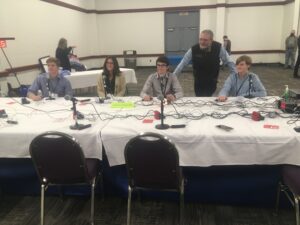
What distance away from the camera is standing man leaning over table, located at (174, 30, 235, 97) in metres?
3.42

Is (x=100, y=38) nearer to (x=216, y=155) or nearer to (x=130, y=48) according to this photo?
(x=130, y=48)

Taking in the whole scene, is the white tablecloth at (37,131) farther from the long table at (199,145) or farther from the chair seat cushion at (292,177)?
the chair seat cushion at (292,177)

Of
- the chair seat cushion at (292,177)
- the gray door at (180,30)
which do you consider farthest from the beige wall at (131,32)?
the chair seat cushion at (292,177)

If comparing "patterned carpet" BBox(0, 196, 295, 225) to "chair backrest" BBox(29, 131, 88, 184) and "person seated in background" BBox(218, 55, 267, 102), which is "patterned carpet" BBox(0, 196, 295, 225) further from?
"person seated in background" BBox(218, 55, 267, 102)

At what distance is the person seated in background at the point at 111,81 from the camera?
11.9 feet

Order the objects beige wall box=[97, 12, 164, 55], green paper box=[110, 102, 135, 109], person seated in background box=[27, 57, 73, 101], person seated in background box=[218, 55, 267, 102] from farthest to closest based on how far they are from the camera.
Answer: beige wall box=[97, 12, 164, 55] → person seated in background box=[27, 57, 73, 101] → person seated in background box=[218, 55, 267, 102] → green paper box=[110, 102, 135, 109]

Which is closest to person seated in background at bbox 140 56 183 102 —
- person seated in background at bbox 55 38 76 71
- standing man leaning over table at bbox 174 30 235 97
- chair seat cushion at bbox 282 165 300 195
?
standing man leaning over table at bbox 174 30 235 97

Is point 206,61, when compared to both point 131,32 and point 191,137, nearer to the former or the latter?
point 191,137

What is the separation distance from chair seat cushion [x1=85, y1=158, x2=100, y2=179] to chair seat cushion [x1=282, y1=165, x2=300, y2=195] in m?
1.24

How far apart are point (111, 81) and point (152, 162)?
220 centimetres

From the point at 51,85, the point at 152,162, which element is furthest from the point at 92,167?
the point at 51,85

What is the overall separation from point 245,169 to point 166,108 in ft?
3.03

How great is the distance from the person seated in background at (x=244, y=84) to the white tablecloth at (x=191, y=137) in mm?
653

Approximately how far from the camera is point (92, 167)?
1.93m
